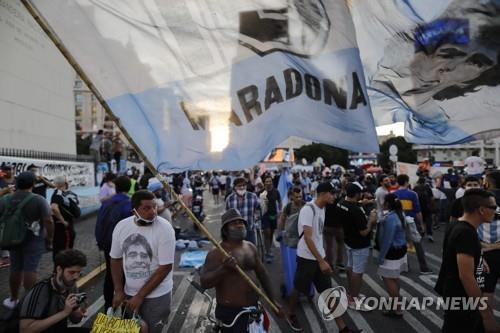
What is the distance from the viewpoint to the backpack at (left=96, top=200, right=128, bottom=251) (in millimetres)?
4543

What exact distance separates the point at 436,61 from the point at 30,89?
1757cm

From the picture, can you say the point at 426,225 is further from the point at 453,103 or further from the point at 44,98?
the point at 44,98

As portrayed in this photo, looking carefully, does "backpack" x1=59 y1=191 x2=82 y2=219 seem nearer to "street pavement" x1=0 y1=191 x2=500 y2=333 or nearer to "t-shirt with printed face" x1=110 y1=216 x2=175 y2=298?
"street pavement" x1=0 y1=191 x2=500 y2=333

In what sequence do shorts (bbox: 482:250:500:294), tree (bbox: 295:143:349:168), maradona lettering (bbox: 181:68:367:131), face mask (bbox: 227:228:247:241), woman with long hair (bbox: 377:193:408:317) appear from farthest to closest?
tree (bbox: 295:143:349:168) < woman with long hair (bbox: 377:193:408:317) < shorts (bbox: 482:250:500:294) < face mask (bbox: 227:228:247:241) < maradona lettering (bbox: 181:68:367:131)

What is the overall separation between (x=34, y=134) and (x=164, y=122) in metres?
16.7

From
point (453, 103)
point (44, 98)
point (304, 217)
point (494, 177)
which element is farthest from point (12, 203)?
point (44, 98)

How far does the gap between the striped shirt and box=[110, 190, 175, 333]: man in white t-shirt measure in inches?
151

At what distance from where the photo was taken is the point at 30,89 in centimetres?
1673

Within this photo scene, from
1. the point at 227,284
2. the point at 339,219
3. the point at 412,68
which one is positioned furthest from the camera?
the point at 339,219

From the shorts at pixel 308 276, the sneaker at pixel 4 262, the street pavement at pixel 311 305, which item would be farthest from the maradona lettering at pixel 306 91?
the sneaker at pixel 4 262

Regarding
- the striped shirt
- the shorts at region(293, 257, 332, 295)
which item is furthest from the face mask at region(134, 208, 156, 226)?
the striped shirt

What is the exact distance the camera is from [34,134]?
1688 centimetres

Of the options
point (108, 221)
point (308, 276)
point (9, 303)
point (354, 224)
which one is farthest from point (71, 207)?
point (354, 224)

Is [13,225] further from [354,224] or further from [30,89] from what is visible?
[30,89]
